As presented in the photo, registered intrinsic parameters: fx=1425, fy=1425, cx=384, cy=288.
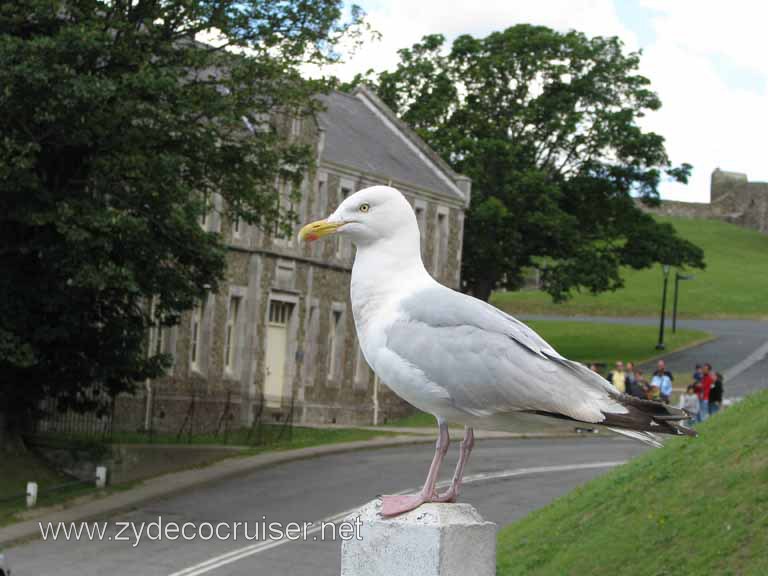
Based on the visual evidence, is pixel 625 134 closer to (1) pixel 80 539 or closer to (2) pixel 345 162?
(2) pixel 345 162

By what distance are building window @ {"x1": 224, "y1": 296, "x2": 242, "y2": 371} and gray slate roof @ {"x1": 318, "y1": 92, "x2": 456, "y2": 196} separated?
260 inches

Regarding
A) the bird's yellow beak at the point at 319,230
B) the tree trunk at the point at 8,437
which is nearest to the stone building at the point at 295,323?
the tree trunk at the point at 8,437

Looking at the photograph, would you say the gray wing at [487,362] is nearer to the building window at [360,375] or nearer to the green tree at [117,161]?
the green tree at [117,161]

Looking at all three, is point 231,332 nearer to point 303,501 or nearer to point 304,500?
point 304,500

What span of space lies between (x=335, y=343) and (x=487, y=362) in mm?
43563

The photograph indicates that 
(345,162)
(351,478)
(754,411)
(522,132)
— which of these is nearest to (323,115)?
(345,162)

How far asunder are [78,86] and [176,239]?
4.49 meters

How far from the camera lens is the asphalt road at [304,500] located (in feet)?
67.1

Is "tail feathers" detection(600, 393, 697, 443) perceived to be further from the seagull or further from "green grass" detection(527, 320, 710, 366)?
"green grass" detection(527, 320, 710, 366)

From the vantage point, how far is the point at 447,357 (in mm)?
7121

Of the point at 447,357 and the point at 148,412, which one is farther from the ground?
the point at 447,357

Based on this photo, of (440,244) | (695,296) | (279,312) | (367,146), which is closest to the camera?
(279,312)

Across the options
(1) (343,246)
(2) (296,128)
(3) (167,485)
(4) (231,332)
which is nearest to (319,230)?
(3) (167,485)

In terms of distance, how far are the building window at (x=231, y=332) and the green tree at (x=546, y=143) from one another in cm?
1647
